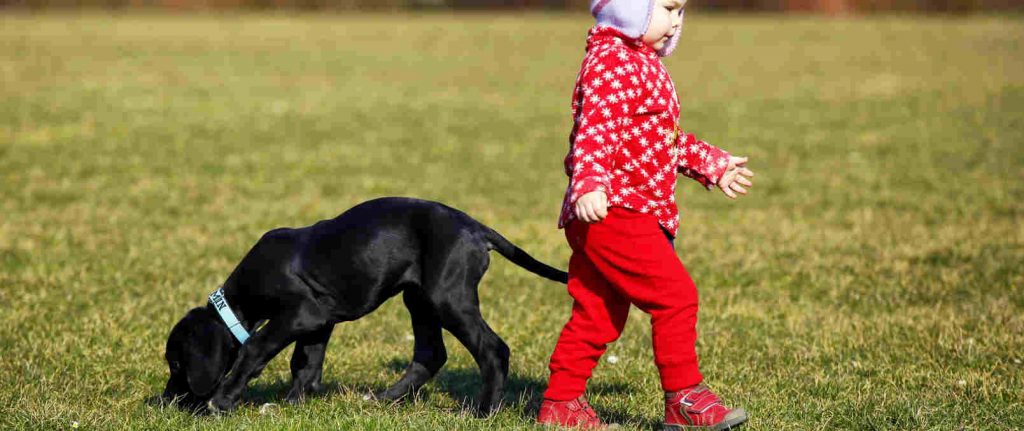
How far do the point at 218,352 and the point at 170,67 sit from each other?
23199 millimetres

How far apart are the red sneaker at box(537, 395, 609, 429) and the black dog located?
20 centimetres

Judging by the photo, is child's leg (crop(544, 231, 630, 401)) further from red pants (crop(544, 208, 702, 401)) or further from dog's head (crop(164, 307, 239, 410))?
dog's head (crop(164, 307, 239, 410))

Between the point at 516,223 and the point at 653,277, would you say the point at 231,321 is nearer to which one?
the point at 653,277

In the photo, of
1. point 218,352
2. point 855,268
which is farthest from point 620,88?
point 855,268

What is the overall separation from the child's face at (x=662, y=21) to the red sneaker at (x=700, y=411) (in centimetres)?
121

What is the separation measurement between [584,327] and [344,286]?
2.87ft

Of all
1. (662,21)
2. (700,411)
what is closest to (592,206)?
(662,21)

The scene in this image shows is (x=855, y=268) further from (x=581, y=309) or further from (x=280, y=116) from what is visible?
(x=280, y=116)

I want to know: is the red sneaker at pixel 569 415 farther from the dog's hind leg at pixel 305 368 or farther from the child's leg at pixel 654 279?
the dog's hind leg at pixel 305 368

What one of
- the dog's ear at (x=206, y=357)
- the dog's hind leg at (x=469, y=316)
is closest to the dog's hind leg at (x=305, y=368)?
the dog's ear at (x=206, y=357)

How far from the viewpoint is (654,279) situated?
4148 millimetres

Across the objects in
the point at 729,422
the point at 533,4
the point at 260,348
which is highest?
the point at 260,348

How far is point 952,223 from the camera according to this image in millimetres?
9562

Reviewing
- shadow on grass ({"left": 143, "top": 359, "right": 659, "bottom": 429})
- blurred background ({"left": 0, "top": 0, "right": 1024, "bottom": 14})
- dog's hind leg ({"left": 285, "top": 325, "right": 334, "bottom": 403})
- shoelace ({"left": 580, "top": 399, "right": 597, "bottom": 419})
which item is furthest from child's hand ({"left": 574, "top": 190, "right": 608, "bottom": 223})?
blurred background ({"left": 0, "top": 0, "right": 1024, "bottom": 14})
